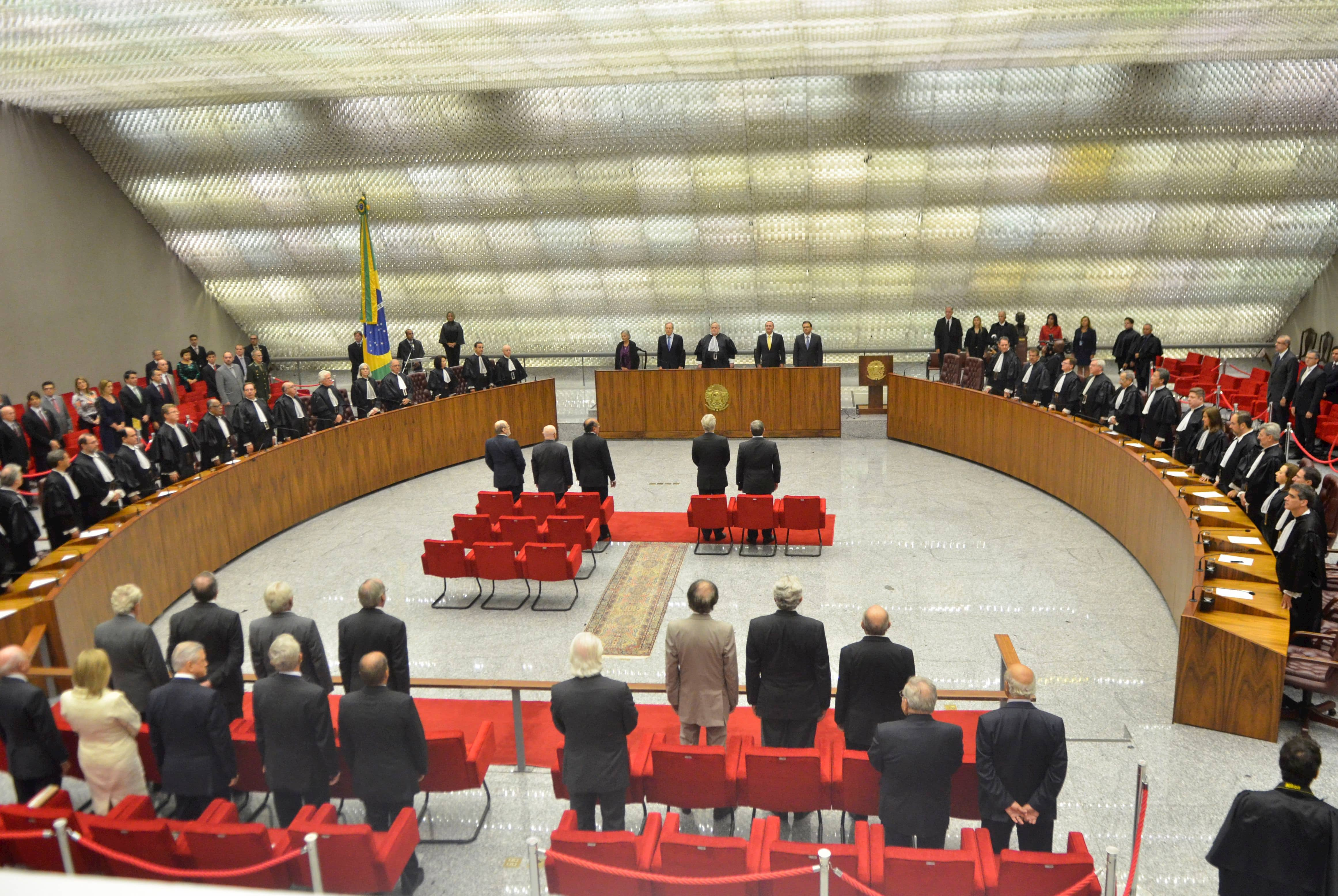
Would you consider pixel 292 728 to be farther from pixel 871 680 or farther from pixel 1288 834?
pixel 1288 834

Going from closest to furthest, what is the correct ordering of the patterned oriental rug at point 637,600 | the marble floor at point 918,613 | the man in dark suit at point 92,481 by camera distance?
1. the marble floor at point 918,613
2. the patterned oriental rug at point 637,600
3. the man in dark suit at point 92,481

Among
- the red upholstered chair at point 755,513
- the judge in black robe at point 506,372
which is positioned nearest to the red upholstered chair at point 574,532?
the red upholstered chair at point 755,513

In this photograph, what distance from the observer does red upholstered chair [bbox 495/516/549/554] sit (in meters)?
10.0

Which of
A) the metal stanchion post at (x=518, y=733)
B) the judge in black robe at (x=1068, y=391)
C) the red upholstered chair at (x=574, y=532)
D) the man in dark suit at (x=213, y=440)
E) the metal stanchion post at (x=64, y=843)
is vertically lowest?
the metal stanchion post at (x=518, y=733)

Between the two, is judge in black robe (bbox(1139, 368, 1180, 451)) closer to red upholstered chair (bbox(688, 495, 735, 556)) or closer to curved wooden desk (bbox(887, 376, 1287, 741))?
curved wooden desk (bbox(887, 376, 1287, 741))

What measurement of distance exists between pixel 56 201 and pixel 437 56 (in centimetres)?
967

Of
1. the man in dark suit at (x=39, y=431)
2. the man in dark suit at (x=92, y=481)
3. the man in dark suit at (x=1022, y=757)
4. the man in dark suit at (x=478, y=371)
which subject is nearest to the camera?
the man in dark suit at (x=1022, y=757)

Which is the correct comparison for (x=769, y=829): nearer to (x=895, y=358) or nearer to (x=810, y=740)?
(x=810, y=740)

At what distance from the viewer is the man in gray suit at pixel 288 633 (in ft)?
18.8

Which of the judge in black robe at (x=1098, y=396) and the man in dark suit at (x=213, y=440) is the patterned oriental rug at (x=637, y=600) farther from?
the judge in black robe at (x=1098, y=396)

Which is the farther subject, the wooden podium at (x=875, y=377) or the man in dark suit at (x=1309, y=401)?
A: the wooden podium at (x=875, y=377)

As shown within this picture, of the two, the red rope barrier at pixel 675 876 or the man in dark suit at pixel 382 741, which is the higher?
the man in dark suit at pixel 382 741

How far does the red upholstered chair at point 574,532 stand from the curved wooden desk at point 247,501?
148 inches

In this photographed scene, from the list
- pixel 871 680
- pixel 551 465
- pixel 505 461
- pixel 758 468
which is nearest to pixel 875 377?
pixel 758 468
